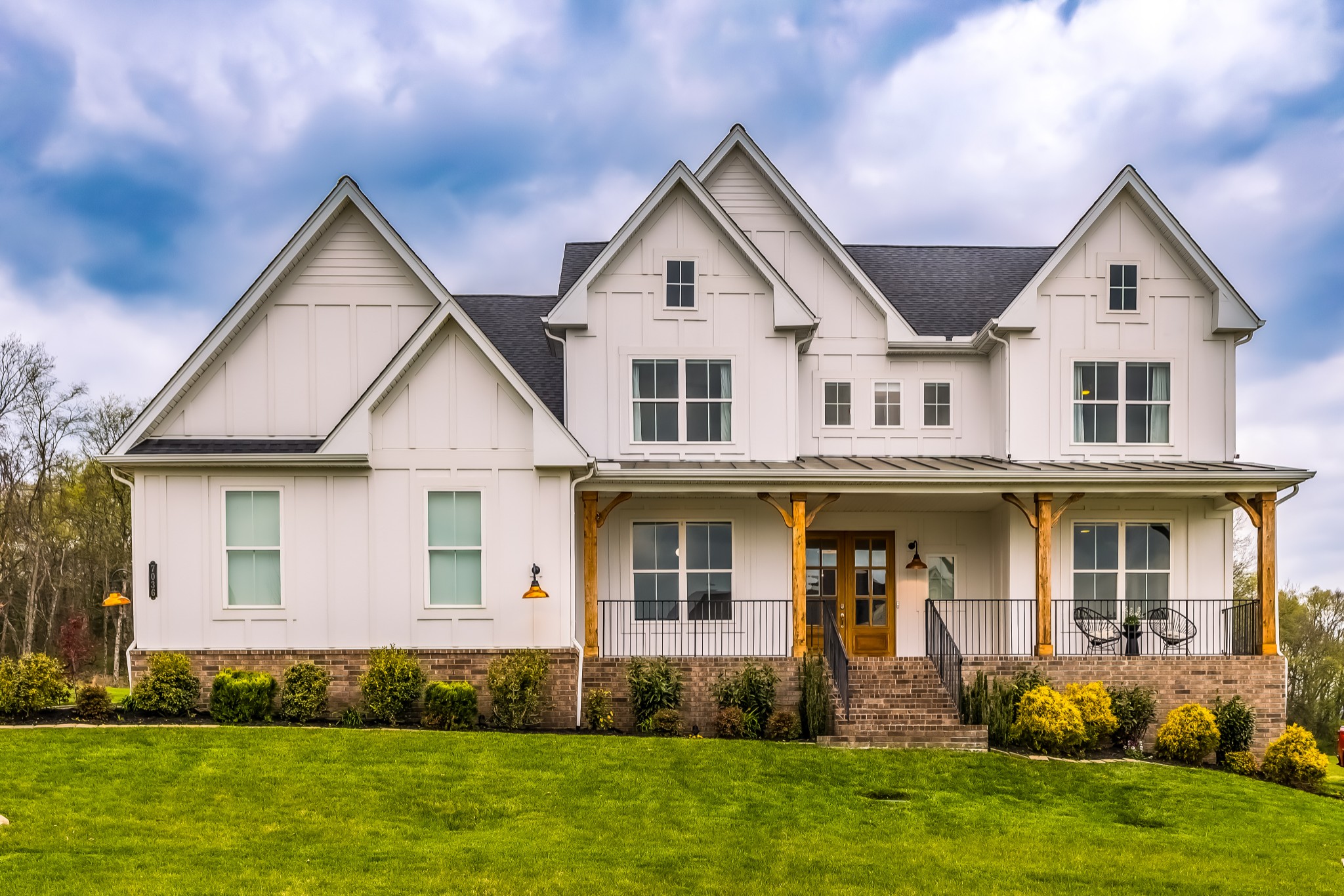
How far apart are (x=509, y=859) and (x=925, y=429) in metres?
12.7

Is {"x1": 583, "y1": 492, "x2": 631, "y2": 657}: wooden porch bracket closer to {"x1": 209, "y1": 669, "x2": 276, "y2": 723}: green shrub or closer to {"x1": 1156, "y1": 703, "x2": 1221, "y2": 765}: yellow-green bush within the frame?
{"x1": 209, "y1": 669, "x2": 276, "y2": 723}: green shrub

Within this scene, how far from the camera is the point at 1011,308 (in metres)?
18.2

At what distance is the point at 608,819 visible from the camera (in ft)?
34.5

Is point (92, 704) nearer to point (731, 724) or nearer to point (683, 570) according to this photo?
point (731, 724)

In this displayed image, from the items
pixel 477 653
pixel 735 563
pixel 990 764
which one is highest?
pixel 735 563

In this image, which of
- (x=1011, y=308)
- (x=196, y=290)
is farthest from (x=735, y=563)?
(x=196, y=290)

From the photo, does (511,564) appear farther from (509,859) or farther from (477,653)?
(509,859)

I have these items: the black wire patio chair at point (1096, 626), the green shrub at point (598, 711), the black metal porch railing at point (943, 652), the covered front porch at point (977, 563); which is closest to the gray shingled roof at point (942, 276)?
the covered front porch at point (977, 563)

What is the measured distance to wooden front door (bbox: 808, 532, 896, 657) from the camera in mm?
19062

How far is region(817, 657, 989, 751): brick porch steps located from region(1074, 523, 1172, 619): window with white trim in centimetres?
402

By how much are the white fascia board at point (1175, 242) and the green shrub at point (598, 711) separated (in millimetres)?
10054

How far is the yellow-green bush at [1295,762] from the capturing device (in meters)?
14.6

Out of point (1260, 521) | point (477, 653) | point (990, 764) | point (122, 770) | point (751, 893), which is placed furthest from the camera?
point (1260, 521)

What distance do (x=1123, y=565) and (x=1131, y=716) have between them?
139 inches
